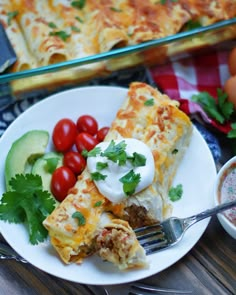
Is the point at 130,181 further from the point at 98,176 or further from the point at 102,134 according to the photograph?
the point at 102,134

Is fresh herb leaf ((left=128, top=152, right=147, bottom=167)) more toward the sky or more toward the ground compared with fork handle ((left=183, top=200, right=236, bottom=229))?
more toward the sky

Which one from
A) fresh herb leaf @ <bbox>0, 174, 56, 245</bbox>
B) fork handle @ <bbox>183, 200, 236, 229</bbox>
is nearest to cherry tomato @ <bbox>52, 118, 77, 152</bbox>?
fresh herb leaf @ <bbox>0, 174, 56, 245</bbox>

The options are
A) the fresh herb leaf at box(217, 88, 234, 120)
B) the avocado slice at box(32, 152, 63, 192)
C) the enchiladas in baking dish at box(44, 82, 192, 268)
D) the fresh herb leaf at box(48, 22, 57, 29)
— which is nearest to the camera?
the enchiladas in baking dish at box(44, 82, 192, 268)

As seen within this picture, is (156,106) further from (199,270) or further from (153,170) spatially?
(199,270)

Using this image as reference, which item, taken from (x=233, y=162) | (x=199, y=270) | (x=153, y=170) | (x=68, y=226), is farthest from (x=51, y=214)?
(x=233, y=162)

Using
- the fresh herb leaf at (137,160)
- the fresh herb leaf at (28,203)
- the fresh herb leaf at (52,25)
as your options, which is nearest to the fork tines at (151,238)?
the fresh herb leaf at (137,160)

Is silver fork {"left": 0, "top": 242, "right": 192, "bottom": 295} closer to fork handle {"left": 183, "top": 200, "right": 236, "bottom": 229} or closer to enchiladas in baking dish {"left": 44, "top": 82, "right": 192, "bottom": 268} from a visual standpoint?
enchiladas in baking dish {"left": 44, "top": 82, "right": 192, "bottom": 268}

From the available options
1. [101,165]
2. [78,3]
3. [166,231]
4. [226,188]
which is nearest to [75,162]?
[101,165]
